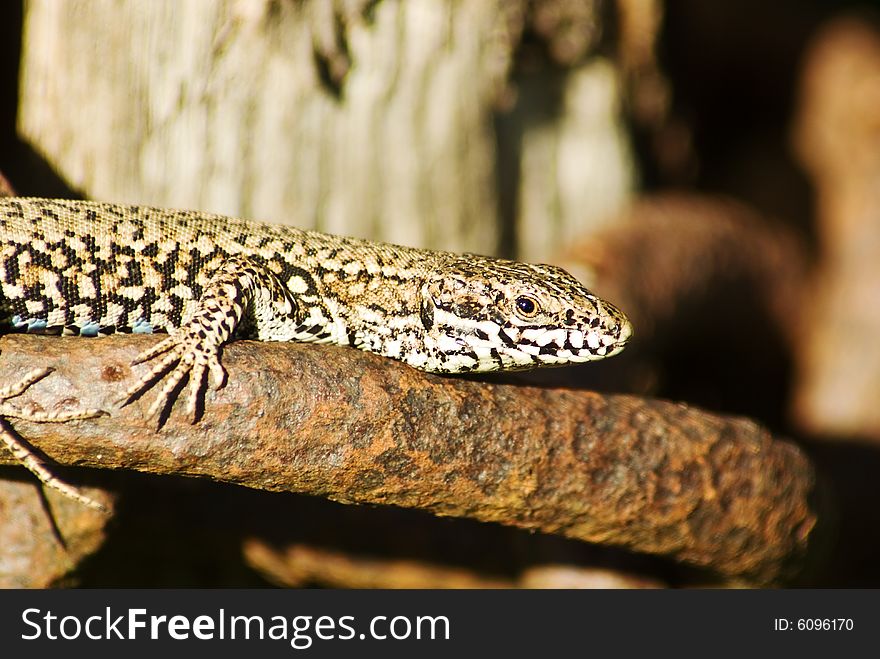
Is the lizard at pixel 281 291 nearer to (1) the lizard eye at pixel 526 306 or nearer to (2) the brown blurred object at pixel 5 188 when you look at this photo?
(1) the lizard eye at pixel 526 306

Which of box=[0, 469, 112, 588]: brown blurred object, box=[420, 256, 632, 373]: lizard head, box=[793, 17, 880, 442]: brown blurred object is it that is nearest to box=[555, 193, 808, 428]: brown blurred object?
box=[793, 17, 880, 442]: brown blurred object

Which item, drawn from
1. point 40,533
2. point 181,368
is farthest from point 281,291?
point 40,533

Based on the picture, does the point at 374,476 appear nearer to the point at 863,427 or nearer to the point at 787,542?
the point at 787,542

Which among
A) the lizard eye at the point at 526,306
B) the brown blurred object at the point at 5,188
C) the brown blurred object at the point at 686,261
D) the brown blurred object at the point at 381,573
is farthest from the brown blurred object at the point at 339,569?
the brown blurred object at the point at 686,261

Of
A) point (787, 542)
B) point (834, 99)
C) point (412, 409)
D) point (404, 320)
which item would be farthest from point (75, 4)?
point (834, 99)

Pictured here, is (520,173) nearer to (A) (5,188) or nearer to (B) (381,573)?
Answer: (B) (381,573)

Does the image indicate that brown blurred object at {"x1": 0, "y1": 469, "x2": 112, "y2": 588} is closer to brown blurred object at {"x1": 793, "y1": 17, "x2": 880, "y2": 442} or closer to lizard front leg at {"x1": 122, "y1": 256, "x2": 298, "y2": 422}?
lizard front leg at {"x1": 122, "y1": 256, "x2": 298, "y2": 422}
